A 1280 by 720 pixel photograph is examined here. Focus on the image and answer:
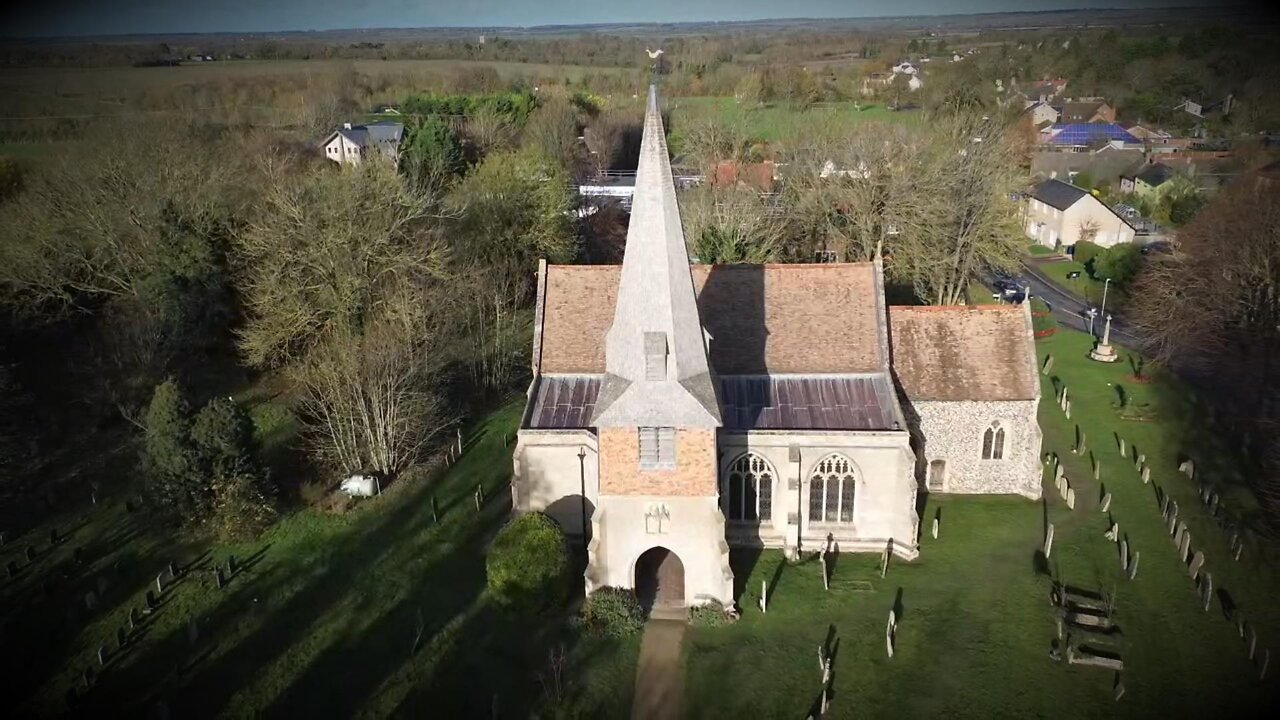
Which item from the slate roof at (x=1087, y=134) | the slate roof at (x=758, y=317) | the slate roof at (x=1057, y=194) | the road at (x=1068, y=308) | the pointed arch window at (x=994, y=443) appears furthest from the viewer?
the slate roof at (x=1087, y=134)

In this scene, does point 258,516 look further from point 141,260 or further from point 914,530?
point 914,530

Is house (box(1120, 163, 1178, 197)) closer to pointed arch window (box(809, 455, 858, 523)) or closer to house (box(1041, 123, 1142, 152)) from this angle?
house (box(1041, 123, 1142, 152))

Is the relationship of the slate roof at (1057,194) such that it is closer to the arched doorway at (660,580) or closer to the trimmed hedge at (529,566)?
the arched doorway at (660,580)

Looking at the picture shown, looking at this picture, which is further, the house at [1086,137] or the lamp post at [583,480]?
the house at [1086,137]

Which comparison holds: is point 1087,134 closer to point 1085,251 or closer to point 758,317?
point 1085,251

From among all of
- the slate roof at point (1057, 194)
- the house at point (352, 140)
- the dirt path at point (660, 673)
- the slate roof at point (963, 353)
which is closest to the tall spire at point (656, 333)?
the dirt path at point (660, 673)

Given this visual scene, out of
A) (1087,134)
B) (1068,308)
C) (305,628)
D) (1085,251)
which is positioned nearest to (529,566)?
(305,628)
